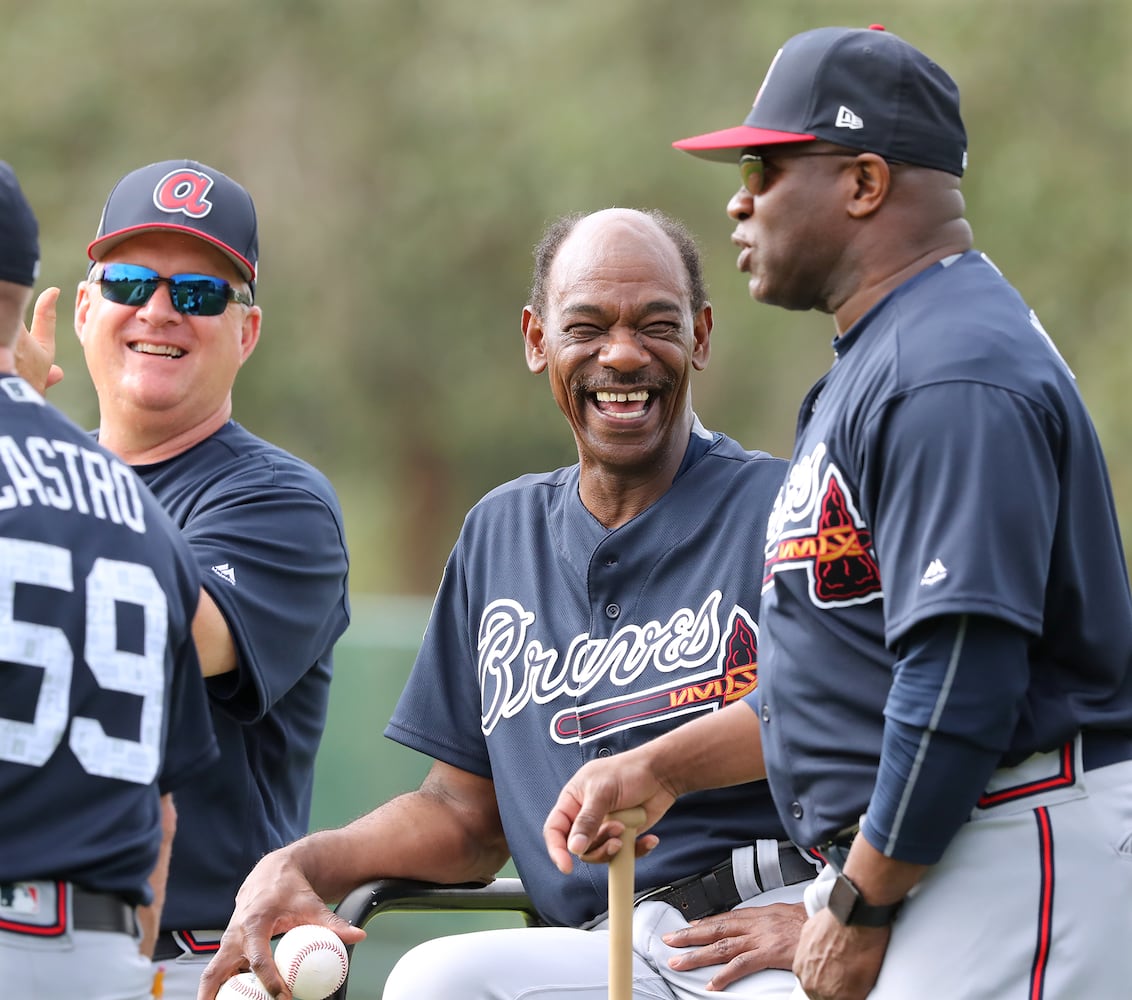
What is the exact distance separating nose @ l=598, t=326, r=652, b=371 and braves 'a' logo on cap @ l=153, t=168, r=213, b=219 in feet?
2.97

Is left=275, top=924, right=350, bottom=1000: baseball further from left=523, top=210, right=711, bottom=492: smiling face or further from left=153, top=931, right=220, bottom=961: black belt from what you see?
left=523, top=210, right=711, bottom=492: smiling face

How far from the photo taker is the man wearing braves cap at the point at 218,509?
332 cm

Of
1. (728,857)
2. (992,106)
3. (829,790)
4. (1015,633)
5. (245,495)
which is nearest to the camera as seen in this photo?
(1015,633)

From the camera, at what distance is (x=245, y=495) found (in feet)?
11.4

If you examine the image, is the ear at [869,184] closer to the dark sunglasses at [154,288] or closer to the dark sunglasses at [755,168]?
the dark sunglasses at [755,168]

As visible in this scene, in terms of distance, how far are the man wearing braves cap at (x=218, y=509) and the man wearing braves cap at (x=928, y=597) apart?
118cm

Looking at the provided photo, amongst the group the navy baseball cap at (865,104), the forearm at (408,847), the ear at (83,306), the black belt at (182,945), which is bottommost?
the black belt at (182,945)

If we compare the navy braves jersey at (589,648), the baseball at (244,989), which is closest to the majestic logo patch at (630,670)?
the navy braves jersey at (589,648)

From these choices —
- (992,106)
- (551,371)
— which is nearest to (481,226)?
(992,106)

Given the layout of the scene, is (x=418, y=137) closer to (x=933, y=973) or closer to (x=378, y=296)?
(x=378, y=296)

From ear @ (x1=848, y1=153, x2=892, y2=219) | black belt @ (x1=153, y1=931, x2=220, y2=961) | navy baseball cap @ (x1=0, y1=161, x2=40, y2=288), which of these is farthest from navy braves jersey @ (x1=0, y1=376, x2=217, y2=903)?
ear @ (x1=848, y1=153, x2=892, y2=219)

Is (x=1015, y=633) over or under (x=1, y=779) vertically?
over

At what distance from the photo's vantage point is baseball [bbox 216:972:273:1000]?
309 centimetres

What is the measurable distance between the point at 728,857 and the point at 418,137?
51.8 ft
